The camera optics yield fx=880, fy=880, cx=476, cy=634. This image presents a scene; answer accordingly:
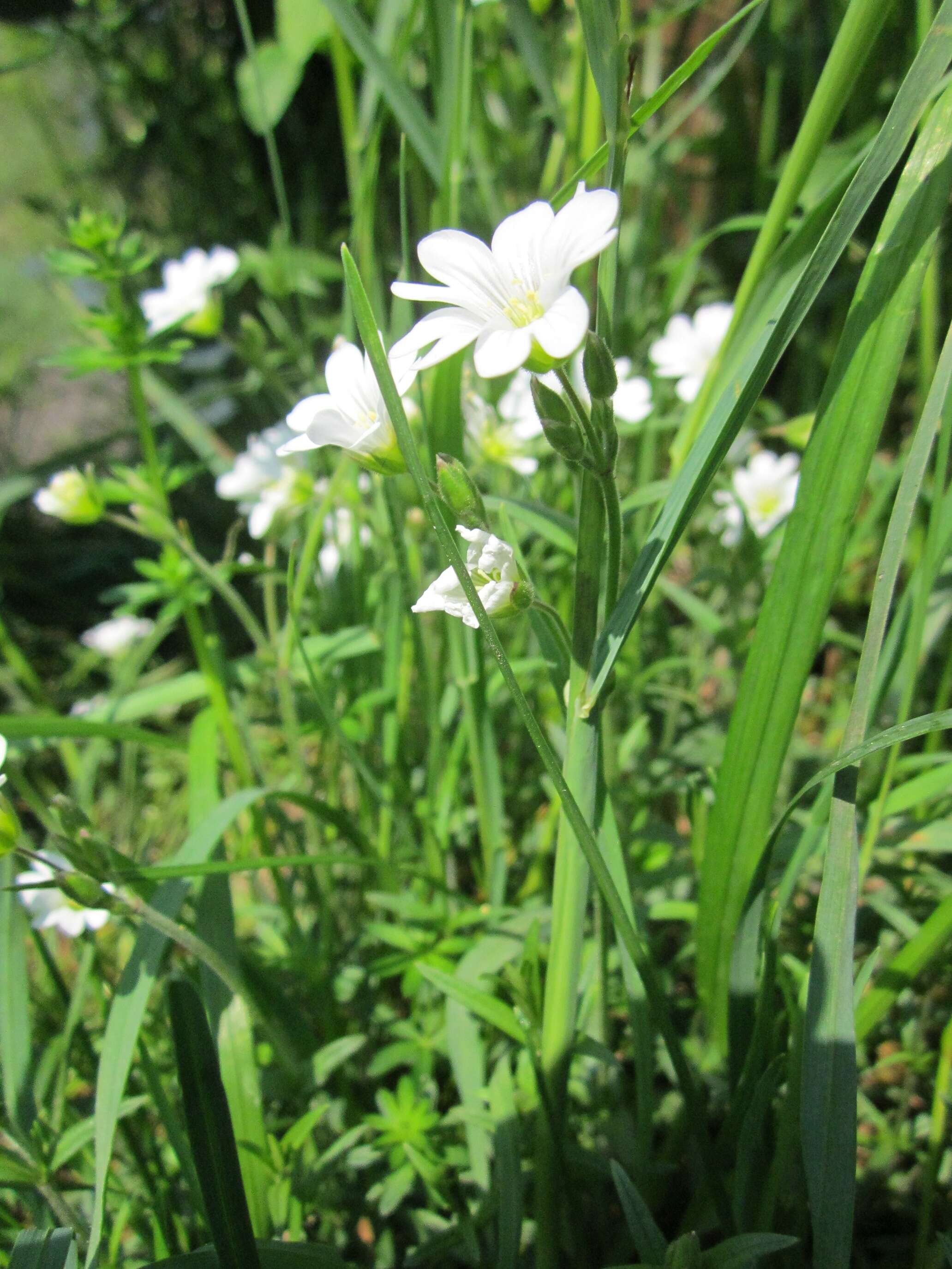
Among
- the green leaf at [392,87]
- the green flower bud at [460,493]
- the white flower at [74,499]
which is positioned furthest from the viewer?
the white flower at [74,499]

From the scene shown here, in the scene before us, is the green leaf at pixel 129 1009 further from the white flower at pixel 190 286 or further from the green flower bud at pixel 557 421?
the white flower at pixel 190 286

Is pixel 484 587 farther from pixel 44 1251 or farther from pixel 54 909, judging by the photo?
pixel 54 909

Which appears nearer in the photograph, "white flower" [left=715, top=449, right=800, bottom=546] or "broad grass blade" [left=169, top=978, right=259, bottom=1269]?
"broad grass blade" [left=169, top=978, right=259, bottom=1269]

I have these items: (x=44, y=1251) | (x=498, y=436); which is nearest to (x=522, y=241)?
(x=498, y=436)

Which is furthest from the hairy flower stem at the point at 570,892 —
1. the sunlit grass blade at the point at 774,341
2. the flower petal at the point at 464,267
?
the flower petal at the point at 464,267

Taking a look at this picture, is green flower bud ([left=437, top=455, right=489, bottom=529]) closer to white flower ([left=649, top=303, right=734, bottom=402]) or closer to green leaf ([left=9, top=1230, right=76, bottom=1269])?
green leaf ([left=9, top=1230, right=76, bottom=1269])

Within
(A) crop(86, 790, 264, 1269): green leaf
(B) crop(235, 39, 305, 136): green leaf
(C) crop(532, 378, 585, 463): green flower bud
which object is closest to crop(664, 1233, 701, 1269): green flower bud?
(A) crop(86, 790, 264, 1269): green leaf
